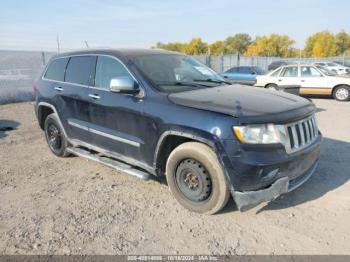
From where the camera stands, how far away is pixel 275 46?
9212 centimetres

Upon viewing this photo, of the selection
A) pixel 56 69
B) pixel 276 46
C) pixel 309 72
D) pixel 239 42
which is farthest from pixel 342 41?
pixel 56 69

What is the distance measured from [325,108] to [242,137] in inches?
355

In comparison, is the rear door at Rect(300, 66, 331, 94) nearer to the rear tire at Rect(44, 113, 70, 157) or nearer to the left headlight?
the rear tire at Rect(44, 113, 70, 157)

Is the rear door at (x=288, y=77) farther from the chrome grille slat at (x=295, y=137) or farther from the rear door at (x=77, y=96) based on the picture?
the chrome grille slat at (x=295, y=137)

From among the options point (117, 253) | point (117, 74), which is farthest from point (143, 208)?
point (117, 74)

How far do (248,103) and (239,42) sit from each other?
106 metres

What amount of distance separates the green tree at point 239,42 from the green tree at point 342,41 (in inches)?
1078

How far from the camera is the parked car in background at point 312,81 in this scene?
1283 centimetres

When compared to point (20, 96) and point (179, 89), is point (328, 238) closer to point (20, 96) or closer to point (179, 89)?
point (179, 89)

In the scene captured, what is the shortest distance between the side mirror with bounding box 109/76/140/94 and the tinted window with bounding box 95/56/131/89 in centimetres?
35

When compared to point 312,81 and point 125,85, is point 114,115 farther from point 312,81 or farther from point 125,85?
point 312,81

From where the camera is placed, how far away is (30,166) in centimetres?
556

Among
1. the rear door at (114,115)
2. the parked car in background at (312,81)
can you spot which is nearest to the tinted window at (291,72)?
the parked car in background at (312,81)

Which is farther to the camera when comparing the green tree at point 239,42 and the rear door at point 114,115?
the green tree at point 239,42
